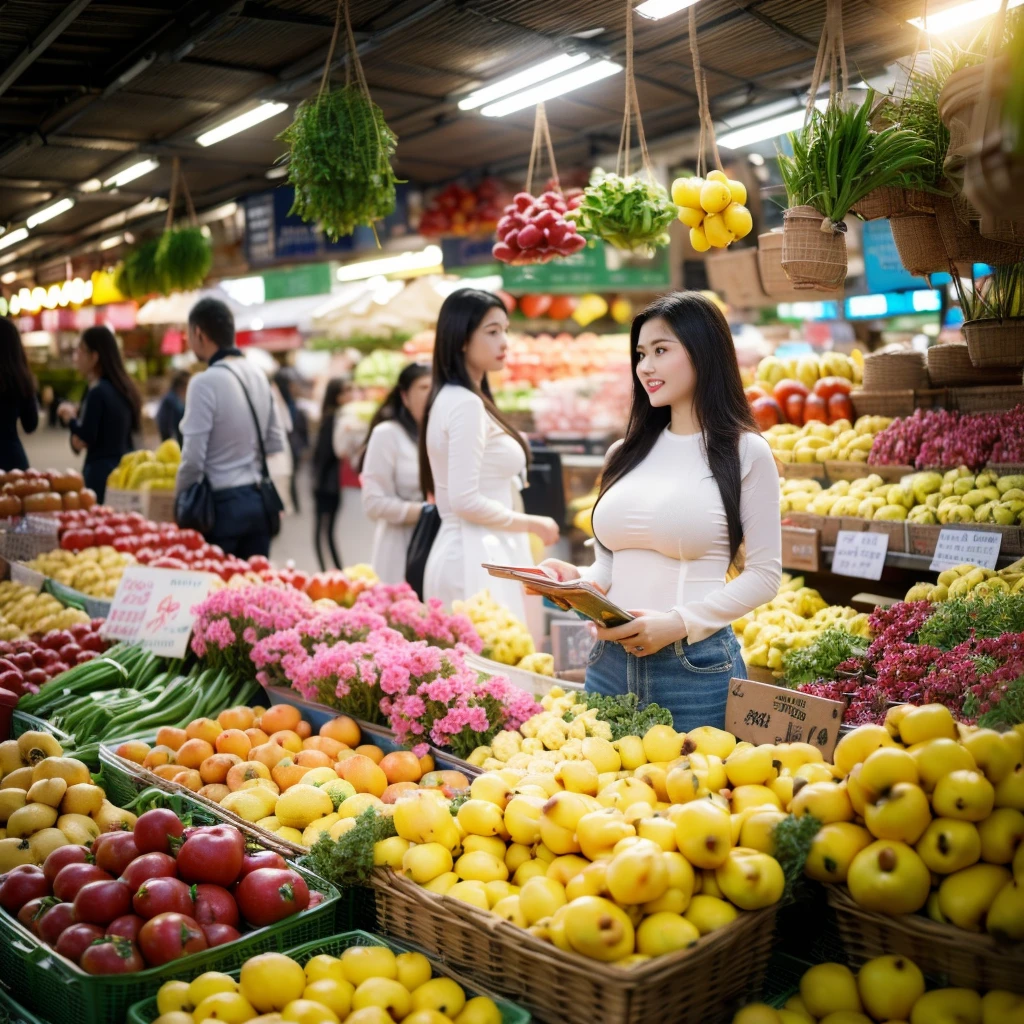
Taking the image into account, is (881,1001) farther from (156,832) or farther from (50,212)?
(50,212)

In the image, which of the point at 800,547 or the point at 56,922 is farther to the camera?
the point at 800,547

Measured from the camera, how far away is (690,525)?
2.78 metres

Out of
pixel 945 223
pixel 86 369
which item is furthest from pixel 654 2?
pixel 86 369

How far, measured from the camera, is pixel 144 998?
199cm

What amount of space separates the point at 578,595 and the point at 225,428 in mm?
3676

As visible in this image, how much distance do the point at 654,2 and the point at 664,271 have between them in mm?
8110

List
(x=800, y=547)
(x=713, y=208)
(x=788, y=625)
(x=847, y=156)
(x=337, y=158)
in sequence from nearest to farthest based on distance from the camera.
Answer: (x=847, y=156) → (x=713, y=208) → (x=788, y=625) → (x=337, y=158) → (x=800, y=547)

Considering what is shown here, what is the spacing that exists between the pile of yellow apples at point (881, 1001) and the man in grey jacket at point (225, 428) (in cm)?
452

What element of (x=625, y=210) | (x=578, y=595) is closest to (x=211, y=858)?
(x=578, y=595)

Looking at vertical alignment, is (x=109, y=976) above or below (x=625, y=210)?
below

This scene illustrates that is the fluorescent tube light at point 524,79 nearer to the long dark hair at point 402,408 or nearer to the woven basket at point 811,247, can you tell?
the long dark hair at point 402,408

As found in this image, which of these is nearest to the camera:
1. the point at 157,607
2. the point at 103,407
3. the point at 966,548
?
the point at 966,548

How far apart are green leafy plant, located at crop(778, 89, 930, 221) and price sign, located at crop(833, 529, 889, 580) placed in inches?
60.9

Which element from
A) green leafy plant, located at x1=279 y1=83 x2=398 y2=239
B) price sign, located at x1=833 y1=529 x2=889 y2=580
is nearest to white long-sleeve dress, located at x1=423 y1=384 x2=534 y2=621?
green leafy plant, located at x1=279 y1=83 x2=398 y2=239
